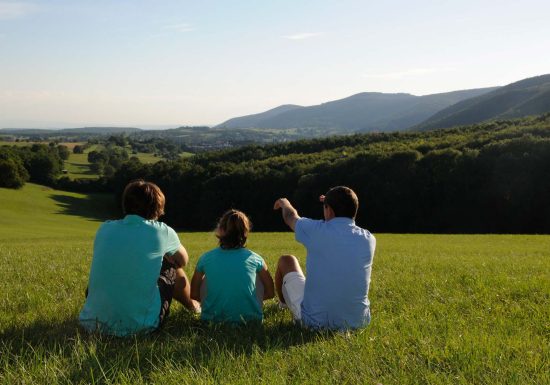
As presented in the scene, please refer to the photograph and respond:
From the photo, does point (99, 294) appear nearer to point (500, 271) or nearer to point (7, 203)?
point (500, 271)

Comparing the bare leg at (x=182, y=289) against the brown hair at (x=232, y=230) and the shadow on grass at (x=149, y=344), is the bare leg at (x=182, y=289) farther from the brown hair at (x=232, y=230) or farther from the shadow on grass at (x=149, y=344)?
the brown hair at (x=232, y=230)

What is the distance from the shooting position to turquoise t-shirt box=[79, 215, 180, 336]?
4488mm

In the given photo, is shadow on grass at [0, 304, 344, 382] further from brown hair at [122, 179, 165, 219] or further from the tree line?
the tree line

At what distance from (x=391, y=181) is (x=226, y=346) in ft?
174

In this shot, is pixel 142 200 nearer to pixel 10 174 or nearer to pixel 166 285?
pixel 166 285

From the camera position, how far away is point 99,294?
453cm

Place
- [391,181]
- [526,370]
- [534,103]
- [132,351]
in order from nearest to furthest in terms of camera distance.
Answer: [526,370]
[132,351]
[391,181]
[534,103]

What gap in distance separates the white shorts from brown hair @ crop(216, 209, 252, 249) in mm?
743

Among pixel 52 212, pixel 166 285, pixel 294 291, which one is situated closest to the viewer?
pixel 166 285

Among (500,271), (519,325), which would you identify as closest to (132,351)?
(519,325)

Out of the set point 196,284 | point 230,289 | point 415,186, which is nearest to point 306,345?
point 230,289

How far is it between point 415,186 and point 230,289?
5184 cm

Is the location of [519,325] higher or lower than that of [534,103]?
lower

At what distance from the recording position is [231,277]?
501cm
